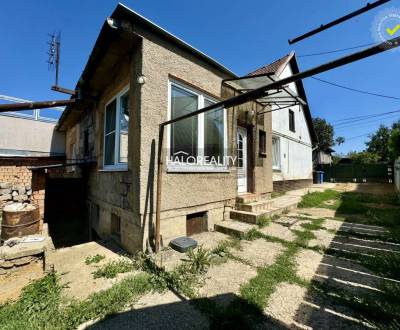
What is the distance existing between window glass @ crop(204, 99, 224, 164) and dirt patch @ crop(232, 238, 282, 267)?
2.23 metres

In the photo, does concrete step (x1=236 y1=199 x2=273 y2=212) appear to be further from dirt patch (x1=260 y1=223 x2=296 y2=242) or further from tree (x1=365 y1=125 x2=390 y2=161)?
tree (x1=365 y1=125 x2=390 y2=161)

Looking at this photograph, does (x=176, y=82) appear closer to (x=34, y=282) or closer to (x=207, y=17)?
(x=207, y=17)

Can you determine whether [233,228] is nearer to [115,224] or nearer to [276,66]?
[115,224]

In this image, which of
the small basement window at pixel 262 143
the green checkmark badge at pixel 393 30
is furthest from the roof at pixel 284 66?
the green checkmark badge at pixel 393 30

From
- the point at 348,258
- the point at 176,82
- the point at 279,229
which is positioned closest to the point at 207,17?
the point at 176,82

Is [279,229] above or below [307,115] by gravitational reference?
below

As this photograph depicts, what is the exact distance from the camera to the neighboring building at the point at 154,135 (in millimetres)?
3498

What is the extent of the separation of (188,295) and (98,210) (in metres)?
4.38

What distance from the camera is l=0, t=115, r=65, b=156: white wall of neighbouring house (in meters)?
11.2

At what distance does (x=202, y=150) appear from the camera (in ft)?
15.5

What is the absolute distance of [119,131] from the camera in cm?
459

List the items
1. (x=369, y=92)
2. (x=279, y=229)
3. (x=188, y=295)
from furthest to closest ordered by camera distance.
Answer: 1. (x=369, y=92)
2. (x=279, y=229)
3. (x=188, y=295)

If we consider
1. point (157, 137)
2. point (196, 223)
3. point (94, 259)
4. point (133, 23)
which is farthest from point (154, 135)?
point (94, 259)

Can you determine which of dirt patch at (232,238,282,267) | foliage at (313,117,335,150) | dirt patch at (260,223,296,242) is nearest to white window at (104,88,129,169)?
dirt patch at (232,238,282,267)
